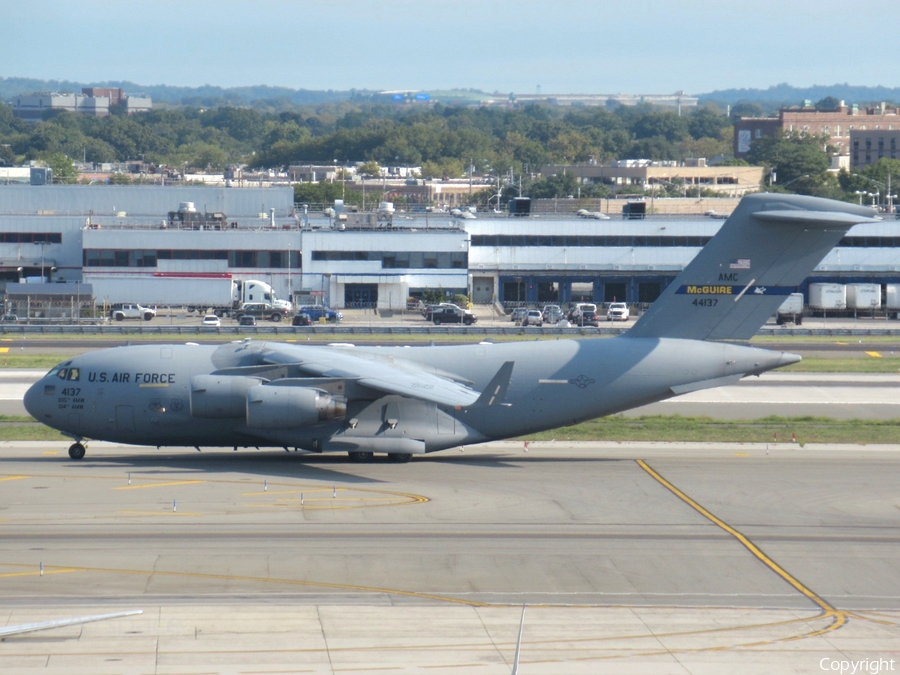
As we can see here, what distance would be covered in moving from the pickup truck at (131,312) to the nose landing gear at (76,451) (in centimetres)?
4915

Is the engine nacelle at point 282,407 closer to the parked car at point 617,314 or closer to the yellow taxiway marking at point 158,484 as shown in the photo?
the yellow taxiway marking at point 158,484

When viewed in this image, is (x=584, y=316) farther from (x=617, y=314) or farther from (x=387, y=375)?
(x=387, y=375)

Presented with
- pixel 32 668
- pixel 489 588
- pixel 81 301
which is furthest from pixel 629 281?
pixel 32 668

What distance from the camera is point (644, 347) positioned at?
3319cm

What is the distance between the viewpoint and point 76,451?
33344 mm

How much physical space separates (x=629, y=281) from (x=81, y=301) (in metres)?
43.1

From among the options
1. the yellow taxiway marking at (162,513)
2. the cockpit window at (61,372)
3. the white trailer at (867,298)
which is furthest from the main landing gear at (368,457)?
the white trailer at (867,298)

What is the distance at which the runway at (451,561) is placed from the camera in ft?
57.4

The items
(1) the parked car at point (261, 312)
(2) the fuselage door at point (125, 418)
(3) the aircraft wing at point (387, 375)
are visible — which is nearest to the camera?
(3) the aircraft wing at point (387, 375)

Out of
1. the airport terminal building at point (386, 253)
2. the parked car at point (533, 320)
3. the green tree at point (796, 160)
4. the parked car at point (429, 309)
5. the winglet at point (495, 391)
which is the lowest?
the parked car at point (533, 320)

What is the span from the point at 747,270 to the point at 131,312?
5884 cm

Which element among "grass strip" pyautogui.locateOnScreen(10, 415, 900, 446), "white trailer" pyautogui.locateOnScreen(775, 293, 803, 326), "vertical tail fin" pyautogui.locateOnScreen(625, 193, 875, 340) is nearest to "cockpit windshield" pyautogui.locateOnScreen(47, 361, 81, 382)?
"grass strip" pyautogui.locateOnScreen(10, 415, 900, 446)

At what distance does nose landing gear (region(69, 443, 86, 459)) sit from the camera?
1312 inches

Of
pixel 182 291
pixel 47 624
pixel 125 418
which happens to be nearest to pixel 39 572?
pixel 47 624
